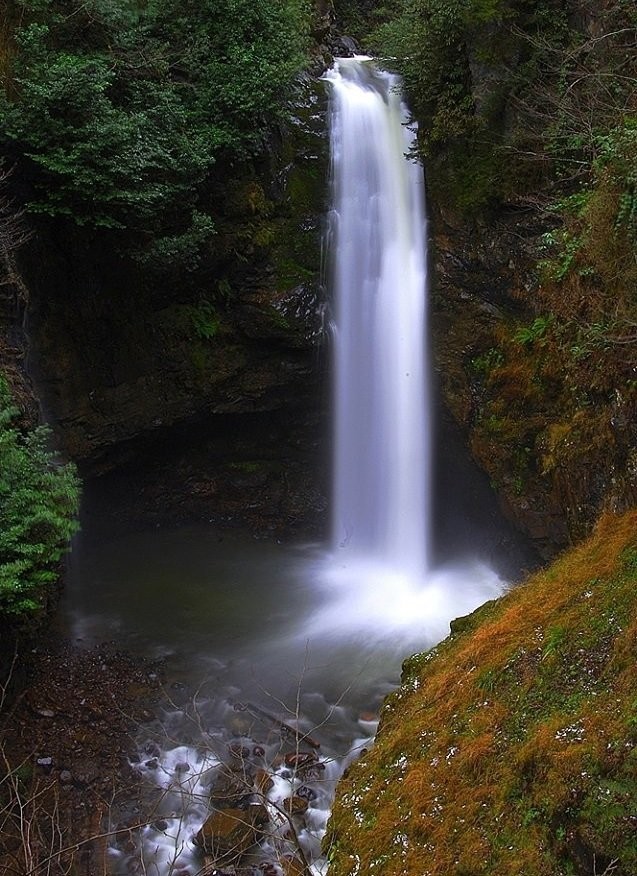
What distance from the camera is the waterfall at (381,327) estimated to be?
1129 cm

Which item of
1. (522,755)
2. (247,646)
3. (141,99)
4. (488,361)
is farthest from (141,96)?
(522,755)

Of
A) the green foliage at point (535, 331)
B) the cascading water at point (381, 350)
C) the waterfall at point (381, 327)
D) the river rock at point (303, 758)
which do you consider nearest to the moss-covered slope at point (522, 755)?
the river rock at point (303, 758)

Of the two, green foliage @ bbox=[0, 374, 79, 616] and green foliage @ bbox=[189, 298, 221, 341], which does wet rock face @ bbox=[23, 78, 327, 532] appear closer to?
green foliage @ bbox=[189, 298, 221, 341]

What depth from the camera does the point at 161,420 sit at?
11.7 metres

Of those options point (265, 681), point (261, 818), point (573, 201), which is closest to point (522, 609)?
point (261, 818)

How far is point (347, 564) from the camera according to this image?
38.5 ft

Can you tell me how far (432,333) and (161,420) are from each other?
489cm

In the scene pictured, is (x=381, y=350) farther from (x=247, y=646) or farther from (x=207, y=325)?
(x=247, y=646)

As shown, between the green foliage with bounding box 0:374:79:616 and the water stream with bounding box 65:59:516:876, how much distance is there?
224 cm

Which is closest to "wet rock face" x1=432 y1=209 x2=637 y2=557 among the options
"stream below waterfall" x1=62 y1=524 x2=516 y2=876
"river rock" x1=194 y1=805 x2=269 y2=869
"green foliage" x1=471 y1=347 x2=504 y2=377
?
"green foliage" x1=471 y1=347 x2=504 y2=377

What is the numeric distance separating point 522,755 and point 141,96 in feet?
31.3

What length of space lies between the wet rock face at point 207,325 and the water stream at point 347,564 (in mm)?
589

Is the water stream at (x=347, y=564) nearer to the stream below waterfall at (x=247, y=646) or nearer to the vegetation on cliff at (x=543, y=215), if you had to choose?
the stream below waterfall at (x=247, y=646)

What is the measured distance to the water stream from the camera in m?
8.42
